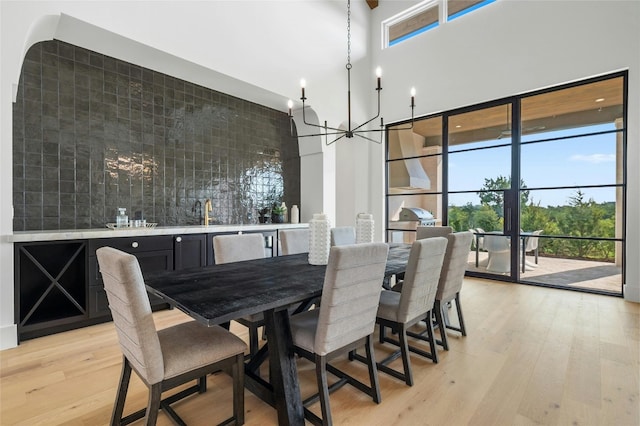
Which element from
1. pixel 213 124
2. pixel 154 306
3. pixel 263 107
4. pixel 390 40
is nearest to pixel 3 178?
pixel 154 306

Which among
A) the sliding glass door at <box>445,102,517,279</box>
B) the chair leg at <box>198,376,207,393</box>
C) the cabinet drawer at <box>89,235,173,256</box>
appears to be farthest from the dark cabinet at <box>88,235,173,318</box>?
the sliding glass door at <box>445,102,517,279</box>

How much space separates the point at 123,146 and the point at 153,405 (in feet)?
10.3

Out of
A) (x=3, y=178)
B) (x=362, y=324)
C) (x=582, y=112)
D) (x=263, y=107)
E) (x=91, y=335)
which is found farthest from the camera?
(x=263, y=107)

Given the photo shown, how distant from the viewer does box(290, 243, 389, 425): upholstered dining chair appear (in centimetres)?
150

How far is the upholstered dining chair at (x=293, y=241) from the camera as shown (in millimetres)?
3020

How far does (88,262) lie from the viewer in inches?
113

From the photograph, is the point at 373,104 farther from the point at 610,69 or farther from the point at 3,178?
the point at 3,178

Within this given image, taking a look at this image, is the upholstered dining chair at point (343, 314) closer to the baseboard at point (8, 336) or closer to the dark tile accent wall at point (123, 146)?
the baseboard at point (8, 336)

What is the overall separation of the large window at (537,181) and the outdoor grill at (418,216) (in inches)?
3.7

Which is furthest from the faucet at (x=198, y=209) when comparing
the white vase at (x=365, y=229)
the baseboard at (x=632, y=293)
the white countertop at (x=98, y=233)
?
the baseboard at (x=632, y=293)

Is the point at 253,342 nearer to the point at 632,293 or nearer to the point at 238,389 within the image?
the point at 238,389

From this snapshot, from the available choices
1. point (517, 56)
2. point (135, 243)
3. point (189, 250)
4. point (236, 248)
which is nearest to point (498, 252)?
point (517, 56)

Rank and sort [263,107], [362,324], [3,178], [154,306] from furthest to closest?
[263,107]
[154,306]
[3,178]
[362,324]

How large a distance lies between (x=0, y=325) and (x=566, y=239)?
245 inches
